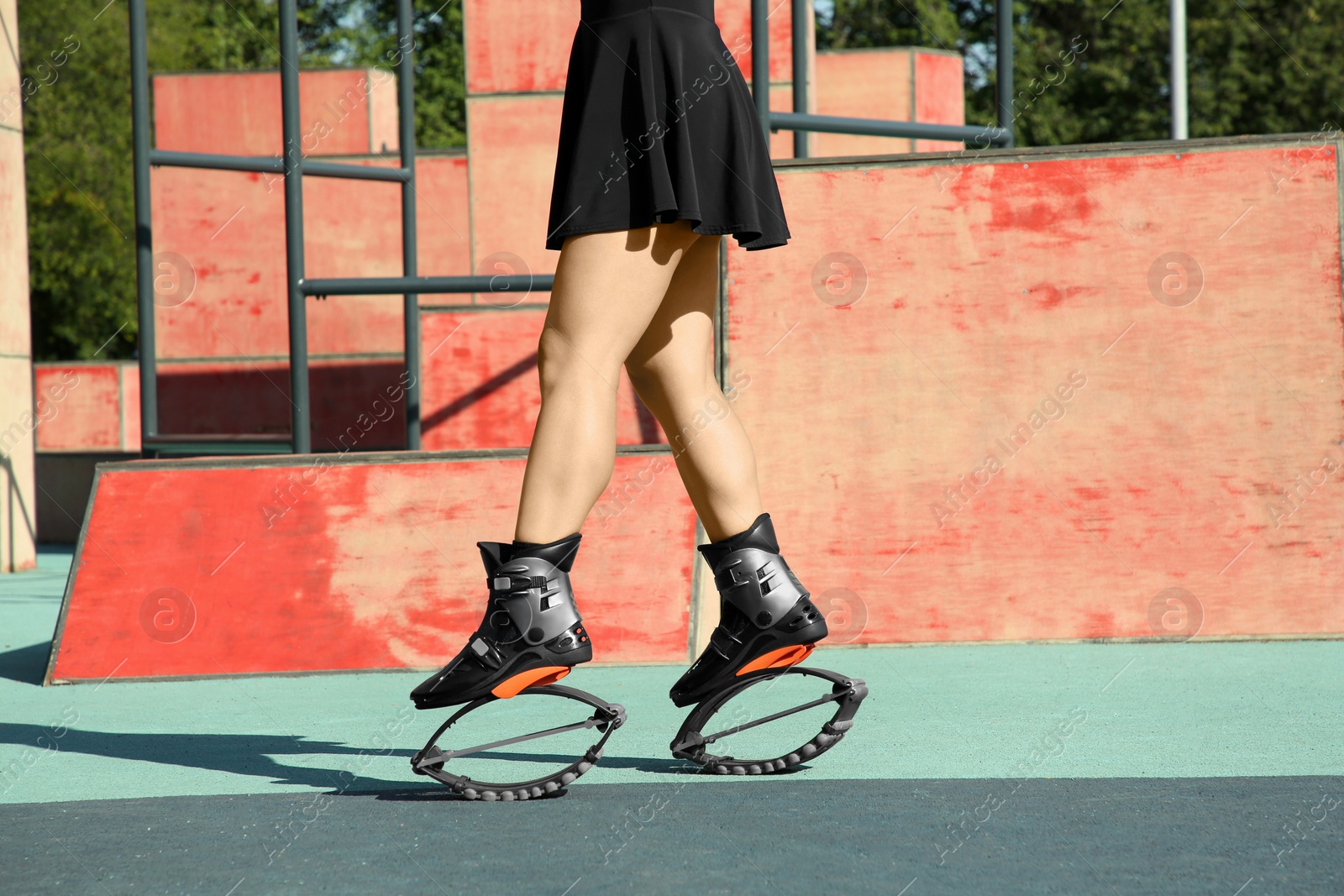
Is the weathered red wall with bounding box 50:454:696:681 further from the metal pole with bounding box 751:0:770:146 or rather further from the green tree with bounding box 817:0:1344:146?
the green tree with bounding box 817:0:1344:146

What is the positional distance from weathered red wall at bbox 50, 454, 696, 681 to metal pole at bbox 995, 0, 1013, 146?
190 cm

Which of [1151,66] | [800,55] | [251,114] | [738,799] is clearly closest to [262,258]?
[251,114]

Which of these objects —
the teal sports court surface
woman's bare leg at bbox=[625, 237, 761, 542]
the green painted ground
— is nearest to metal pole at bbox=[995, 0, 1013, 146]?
the green painted ground

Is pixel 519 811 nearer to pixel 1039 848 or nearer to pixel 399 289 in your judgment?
pixel 1039 848

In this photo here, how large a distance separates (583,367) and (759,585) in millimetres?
545

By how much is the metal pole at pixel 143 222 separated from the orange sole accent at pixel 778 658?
347 centimetres

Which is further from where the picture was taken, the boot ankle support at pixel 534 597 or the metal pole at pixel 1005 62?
the metal pole at pixel 1005 62

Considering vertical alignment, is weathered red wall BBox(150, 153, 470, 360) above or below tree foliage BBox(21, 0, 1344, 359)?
below

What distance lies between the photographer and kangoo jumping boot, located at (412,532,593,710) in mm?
2510

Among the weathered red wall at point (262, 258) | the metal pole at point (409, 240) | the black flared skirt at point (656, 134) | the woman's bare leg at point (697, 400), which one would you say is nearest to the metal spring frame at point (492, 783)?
the woman's bare leg at point (697, 400)

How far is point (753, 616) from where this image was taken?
269 centimetres

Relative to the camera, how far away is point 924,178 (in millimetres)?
4559

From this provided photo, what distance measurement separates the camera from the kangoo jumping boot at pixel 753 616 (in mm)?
2686

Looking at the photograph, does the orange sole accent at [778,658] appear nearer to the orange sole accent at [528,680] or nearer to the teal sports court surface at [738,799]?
the teal sports court surface at [738,799]
